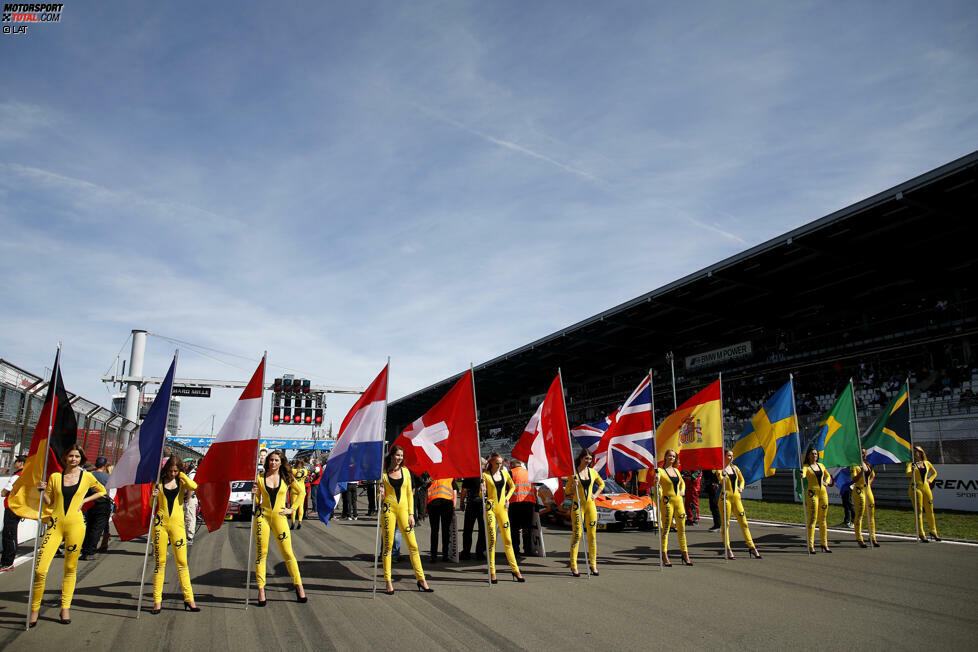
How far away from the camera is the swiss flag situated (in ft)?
28.4

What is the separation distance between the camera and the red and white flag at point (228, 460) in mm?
7281

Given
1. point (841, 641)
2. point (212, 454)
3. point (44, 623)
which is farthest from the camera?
point (212, 454)

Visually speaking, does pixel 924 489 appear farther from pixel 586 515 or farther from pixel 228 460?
pixel 228 460

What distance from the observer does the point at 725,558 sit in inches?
408

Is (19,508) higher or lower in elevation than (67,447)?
lower

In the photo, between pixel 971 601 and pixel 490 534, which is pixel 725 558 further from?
pixel 490 534

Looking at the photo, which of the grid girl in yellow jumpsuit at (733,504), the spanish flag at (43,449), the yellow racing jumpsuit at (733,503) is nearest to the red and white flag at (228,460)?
the spanish flag at (43,449)

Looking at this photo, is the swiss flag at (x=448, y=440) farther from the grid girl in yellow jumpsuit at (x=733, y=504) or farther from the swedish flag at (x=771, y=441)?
the swedish flag at (x=771, y=441)

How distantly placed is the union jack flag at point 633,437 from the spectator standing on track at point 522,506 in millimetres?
1296

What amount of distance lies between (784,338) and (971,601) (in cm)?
2285

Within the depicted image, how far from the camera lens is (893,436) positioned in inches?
525

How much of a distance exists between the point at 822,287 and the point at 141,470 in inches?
971

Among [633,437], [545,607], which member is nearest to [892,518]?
[633,437]

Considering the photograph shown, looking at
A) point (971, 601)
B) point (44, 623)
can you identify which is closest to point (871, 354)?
point (971, 601)
